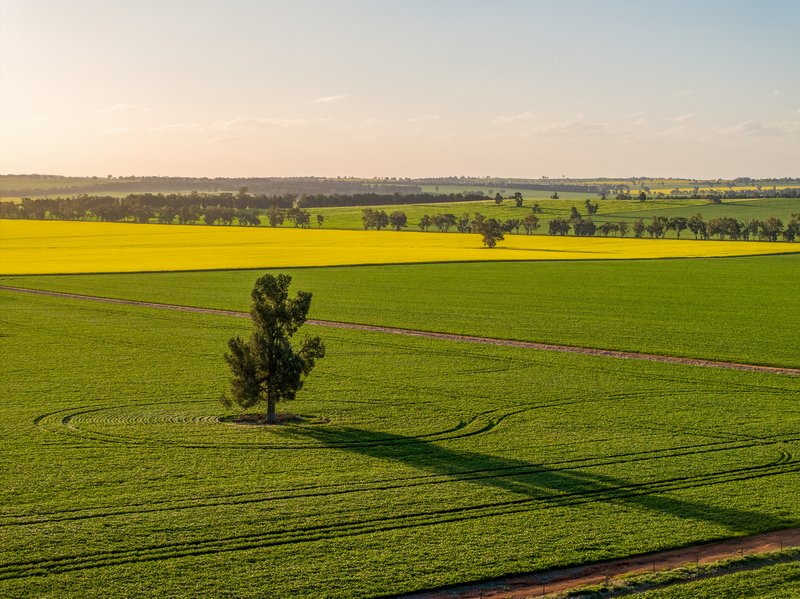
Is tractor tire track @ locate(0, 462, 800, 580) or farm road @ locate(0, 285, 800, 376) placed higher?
farm road @ locate(0, 285, 800, 376)

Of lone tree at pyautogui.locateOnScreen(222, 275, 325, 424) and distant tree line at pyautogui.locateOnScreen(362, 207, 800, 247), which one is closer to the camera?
lone tree at pyautogui.locateOnScreen(222, 275, 325, 424)

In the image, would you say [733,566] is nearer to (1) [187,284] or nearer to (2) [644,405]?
(2) [644,405]

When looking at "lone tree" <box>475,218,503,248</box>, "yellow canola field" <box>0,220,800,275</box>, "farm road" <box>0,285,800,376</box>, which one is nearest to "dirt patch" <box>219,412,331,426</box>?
"farm road" <box>0,285,800,376</box>

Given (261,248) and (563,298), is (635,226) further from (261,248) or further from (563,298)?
(563,298)

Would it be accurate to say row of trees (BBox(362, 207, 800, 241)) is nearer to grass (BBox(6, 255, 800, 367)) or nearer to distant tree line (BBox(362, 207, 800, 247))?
distant tree line (BBox(362, 207, 800, 247))

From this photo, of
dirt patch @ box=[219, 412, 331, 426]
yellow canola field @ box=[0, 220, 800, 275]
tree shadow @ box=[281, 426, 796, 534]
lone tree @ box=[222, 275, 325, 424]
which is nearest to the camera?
tree shadow @ box=[281, 426, 796, 534]

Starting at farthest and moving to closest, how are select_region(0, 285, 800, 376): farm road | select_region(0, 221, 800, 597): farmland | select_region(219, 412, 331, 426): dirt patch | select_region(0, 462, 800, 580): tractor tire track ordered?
select_region(0, 285, 800, 376): farm road
select_region(219, 412, 331, 426): dirt patch
select_region(0, 221, 800, 597): farmland
select_region(0, 462, 800, 580): tractor tire track

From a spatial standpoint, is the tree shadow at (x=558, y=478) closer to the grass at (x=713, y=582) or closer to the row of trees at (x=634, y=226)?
the grass at (x=713, y=582)

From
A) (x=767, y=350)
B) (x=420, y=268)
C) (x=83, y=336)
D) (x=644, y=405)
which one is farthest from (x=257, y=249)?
(x=644, y=405)
